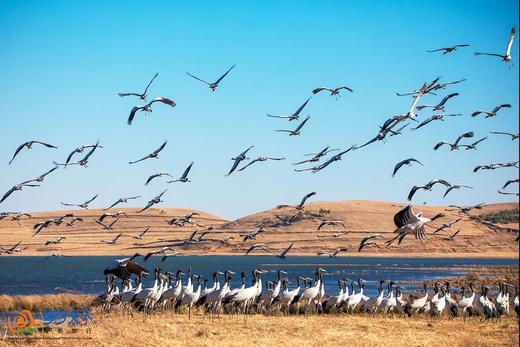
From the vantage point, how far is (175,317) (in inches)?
1240

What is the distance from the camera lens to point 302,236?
13788 cm

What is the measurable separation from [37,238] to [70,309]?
113 m

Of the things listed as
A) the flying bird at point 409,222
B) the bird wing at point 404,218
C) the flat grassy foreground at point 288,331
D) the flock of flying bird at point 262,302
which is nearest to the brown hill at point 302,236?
the flock of flying bird at point 262,302

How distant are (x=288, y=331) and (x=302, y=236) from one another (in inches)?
4395

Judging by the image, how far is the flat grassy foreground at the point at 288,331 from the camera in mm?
23344

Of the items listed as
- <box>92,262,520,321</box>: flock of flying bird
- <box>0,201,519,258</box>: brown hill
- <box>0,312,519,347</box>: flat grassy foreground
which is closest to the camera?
<box>0,312,519,347</box>: flat grassy foreground

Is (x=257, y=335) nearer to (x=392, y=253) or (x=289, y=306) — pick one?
(x=289, y=306)

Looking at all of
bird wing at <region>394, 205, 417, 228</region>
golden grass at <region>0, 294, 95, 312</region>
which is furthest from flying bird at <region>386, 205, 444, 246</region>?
golden grass at <region>0, 294, 95, 312</region>

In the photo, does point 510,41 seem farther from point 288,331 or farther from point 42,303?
point 42,303

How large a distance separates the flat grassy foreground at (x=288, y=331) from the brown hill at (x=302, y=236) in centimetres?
8927

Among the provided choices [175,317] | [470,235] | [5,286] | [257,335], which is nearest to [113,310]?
[175,317]

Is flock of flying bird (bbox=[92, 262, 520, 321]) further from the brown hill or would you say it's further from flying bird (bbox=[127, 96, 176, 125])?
the brown hill

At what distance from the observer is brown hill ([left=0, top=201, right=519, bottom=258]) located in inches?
5157

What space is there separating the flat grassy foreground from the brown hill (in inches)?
3515
